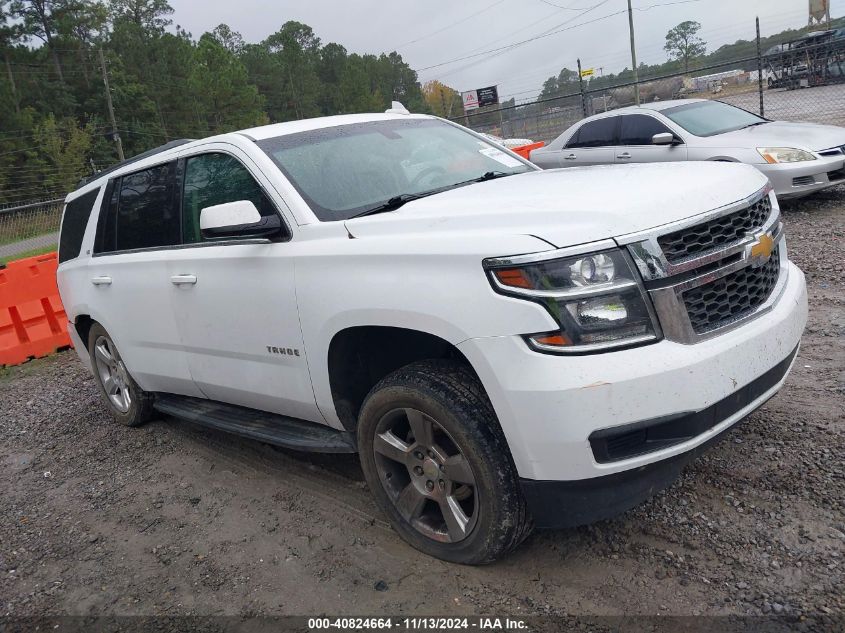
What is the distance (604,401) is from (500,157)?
7.22ft

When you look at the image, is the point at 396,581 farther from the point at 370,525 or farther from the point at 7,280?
the point at 7,280

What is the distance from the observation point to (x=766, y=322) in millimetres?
2822

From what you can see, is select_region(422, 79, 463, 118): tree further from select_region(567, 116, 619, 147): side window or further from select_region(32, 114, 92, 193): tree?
select_region(567, 116, 619, 147): side window

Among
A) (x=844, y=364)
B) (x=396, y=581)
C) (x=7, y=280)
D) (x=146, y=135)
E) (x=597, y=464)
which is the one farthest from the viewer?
(x=146, y=135)

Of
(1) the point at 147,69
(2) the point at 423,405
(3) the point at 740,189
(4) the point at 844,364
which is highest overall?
(1) the point at 147,69

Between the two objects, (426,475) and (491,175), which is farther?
(491,175)

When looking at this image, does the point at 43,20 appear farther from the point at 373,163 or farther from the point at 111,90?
the point at 373,163

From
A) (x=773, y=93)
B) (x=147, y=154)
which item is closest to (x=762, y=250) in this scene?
(x=147, y=154)

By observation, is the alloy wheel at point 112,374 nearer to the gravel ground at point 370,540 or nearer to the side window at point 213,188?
the gravel ground at point 370,540

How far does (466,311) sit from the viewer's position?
8.61ft

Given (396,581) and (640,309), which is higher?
(640,309)

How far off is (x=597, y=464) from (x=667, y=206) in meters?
0.96

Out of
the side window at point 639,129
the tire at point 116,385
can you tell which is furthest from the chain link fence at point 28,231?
the tire at point 116,385

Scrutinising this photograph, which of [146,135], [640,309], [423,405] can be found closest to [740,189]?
[640,309]
